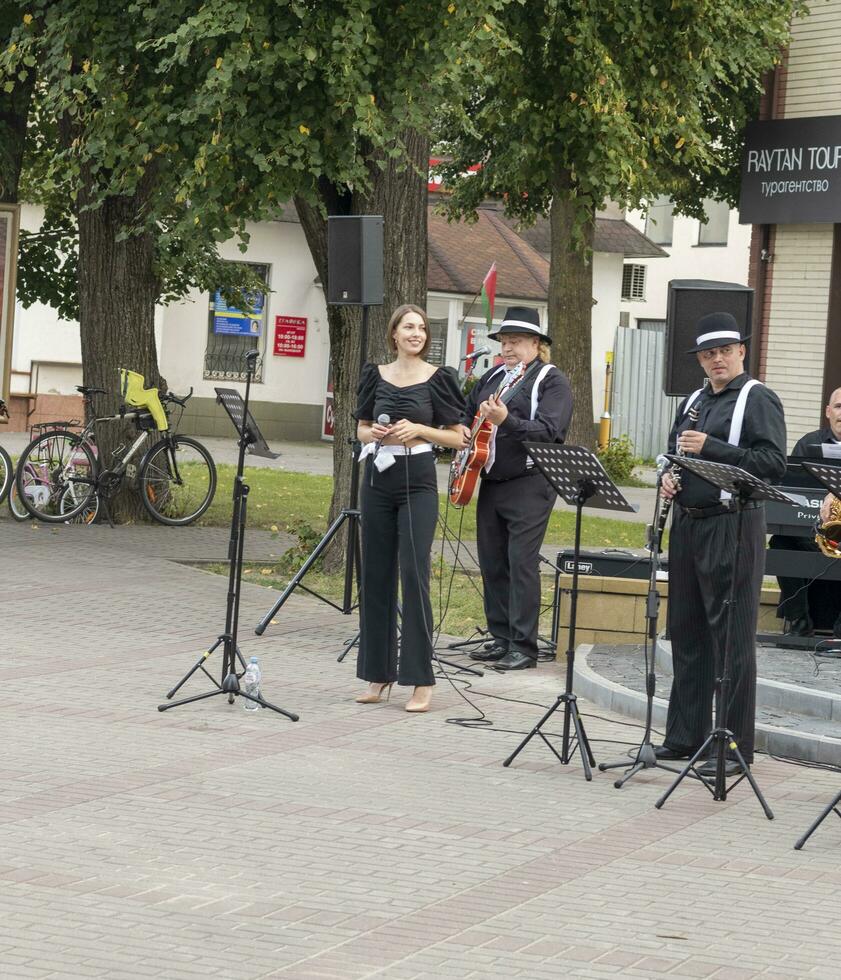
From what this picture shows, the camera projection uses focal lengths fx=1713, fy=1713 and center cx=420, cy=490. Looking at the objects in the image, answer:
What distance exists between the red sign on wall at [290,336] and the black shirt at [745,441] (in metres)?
25.7

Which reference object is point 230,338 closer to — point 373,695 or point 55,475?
point 55,475

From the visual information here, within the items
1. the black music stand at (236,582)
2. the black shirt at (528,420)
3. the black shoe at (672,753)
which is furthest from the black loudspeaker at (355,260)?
the black shoe at (672,753)

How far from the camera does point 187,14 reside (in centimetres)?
1246

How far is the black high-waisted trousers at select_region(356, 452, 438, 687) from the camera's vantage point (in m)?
8.84

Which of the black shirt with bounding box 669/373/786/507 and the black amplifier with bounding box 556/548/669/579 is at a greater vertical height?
the black shirt with bounding box 669/373/786/507

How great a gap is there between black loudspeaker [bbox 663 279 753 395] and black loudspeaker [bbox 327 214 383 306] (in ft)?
6.25

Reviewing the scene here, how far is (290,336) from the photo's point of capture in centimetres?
3303

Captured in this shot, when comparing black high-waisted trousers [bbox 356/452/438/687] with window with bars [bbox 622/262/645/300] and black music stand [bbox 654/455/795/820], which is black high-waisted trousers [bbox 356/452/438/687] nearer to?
black music stand [bbox 654/455/795/820]

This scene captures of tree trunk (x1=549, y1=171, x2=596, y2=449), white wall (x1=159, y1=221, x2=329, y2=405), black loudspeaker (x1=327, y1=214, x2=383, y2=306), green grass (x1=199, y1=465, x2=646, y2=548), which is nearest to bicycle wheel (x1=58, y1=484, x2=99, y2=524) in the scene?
green grass (x1=199, y1=465, x2=646, y2=548)

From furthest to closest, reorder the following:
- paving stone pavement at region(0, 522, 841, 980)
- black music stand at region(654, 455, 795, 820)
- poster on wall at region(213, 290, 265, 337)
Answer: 1. poster on wall at region(213, 290, 265, 337)
2. black music stand at region(654, 455, 795, 820)
3. paving stone pavement at region(0, 522, 841, 980)

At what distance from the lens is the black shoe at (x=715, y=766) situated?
753 cm

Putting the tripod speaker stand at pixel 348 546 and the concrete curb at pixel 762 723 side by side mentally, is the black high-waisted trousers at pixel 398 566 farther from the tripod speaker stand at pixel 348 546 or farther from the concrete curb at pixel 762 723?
the tripod speaker stand at pixel 348 546

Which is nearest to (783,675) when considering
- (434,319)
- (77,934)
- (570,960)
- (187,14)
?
(570,960)

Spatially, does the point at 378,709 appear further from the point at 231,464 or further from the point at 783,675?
the point at 231,464
